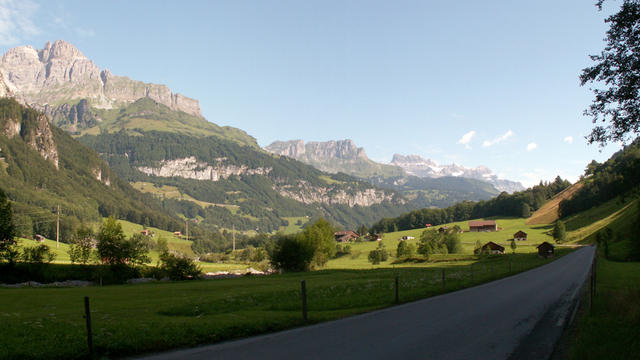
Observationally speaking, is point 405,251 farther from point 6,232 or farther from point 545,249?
point 6,232

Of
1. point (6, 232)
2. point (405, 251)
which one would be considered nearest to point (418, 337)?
point (6, 232)

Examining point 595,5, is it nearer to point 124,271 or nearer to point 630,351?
point 630,351

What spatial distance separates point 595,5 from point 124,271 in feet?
295

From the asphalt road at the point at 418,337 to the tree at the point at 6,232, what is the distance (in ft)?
287

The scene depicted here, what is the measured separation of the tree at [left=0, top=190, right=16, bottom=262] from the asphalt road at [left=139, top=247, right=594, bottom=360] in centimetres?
8741

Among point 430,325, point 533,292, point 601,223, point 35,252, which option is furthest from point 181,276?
point 601,223

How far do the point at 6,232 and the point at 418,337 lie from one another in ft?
308

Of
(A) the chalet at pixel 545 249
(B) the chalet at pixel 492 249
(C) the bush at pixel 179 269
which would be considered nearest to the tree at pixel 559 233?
(B) the chalet at pixel 492 249

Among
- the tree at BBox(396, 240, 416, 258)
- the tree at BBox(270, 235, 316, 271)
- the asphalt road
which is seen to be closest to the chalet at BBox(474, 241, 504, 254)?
the tree at BBox(396, 240, 416, 258)

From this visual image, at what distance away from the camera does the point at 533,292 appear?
28.7m

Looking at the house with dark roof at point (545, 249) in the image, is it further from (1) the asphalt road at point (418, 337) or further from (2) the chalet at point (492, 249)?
(1) the asphalt road at point (418, 337)

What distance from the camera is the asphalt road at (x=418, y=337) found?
11.8 m

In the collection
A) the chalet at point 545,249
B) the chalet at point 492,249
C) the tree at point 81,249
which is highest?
the tree at point 81,249

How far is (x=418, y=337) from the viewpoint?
13891mm
